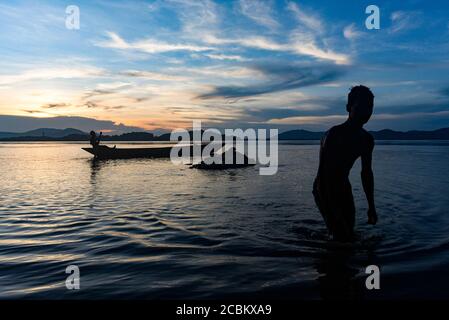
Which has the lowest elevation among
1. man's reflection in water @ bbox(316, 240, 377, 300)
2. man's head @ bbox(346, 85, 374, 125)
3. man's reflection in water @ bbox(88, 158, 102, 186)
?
man's reflection in water @ bbox(316, 240, 377, 300)

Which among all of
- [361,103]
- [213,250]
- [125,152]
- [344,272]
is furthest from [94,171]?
[344,272]

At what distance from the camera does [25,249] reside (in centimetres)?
828

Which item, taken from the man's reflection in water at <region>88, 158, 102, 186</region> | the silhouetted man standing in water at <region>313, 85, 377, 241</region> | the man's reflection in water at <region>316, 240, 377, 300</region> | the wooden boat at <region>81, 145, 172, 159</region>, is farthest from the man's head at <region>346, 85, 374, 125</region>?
the wooden boat at <region>81, 145, 172, 159</region>

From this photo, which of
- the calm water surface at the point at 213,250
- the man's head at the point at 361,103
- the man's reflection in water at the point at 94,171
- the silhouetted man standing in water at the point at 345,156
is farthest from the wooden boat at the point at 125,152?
the man's head at the point at 361,103

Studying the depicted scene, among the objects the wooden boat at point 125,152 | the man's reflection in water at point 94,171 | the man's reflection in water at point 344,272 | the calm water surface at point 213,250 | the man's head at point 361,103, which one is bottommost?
the calm water surface at point 213,250

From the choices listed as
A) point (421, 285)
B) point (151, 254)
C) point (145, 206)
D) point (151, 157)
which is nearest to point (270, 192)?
point (145, 206)

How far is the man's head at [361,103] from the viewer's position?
6723 millimetres

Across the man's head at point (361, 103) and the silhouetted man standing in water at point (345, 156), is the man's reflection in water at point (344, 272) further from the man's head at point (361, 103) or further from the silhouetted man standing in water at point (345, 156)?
the man's head at point (361, 103)

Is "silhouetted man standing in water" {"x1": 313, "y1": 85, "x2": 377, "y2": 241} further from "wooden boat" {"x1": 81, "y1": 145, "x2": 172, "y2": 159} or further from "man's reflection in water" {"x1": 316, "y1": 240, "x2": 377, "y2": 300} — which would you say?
"wooden boat" {"x1": 81, "y1": 145, "x2": 172, "y2": 159}

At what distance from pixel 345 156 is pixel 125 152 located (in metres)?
48.3

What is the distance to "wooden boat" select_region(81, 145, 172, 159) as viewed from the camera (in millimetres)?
50297

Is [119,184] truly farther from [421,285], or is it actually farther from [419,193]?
[421,285]

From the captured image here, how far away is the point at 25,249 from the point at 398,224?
1017cm

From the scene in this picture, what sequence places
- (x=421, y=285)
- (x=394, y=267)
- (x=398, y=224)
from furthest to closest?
(x=398, y=224) < (x=394, y=267) < (x=421, y=285)
